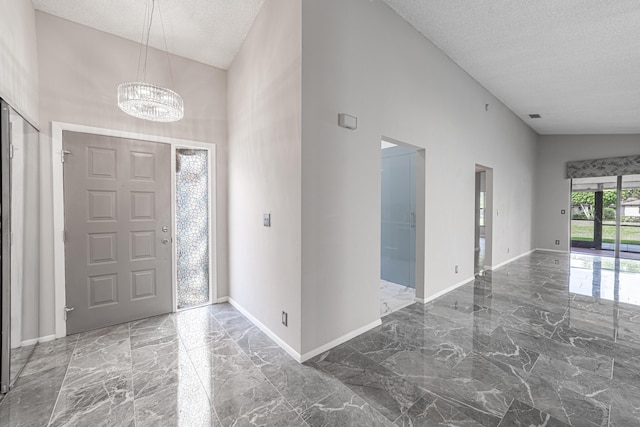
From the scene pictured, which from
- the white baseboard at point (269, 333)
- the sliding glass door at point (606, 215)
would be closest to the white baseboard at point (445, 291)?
the white baseboard at point (269, 333)

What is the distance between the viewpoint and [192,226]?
365 centimetres

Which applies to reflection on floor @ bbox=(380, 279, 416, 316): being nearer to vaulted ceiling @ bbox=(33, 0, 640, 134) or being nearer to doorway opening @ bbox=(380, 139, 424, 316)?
doorway opening @ bbox=(380, 139, 424, 316)

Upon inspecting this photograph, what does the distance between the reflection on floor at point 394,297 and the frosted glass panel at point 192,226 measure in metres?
2.43

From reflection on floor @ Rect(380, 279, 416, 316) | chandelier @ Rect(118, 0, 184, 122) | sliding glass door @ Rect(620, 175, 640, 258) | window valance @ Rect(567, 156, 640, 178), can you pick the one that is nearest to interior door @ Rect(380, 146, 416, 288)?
reflection on floor @ Rect(380, 279, 416, 316)

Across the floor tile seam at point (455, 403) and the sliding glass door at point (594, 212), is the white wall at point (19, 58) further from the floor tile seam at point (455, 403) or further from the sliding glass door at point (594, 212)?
the sliding glass door at point (594, 212)

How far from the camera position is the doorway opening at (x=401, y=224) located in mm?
3670

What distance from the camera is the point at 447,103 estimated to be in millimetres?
3984

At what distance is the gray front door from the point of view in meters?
2.86

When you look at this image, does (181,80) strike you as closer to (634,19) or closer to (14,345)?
(14,345)

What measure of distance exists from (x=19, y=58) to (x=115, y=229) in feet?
5.58

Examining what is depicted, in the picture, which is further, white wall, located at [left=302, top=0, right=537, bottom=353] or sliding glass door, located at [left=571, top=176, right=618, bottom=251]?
sliding glass door, located at [left=571, top=176, right=618, bottom=251]

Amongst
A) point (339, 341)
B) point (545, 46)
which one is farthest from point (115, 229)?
point (545, 46)

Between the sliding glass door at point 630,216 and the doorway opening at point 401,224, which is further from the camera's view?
the sliding glass door at point 630,216

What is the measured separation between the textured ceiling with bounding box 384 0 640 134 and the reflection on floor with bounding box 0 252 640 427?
3342mm
